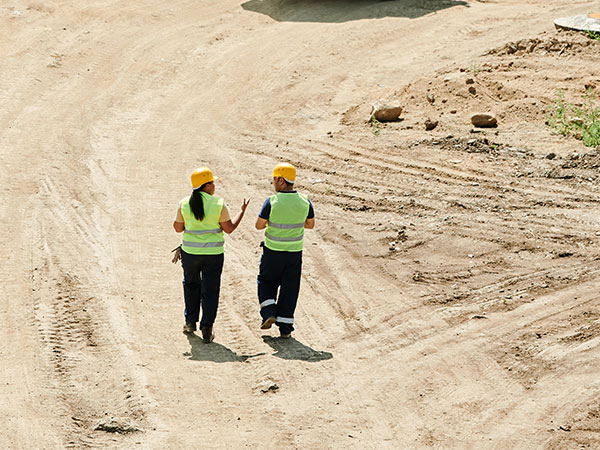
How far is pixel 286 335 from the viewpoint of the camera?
987cm

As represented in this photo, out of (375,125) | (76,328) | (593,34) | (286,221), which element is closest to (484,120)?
(375,125)

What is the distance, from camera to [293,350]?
31.4 feet

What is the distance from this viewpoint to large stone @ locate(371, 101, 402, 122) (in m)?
17.3

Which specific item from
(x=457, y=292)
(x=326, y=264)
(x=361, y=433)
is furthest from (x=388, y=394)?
(x=326, y=264)

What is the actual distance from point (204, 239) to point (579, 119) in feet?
31.7

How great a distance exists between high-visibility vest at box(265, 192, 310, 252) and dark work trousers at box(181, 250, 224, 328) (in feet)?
1.92

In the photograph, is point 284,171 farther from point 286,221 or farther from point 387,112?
point 387,112

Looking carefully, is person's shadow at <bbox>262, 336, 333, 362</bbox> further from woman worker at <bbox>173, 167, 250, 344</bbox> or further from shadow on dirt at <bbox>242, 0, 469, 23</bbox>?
shadow on dirt at <bbox>242, 0, 469, 23</bbox>

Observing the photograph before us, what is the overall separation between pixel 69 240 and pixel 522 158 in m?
7.54

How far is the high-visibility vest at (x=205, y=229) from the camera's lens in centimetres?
918

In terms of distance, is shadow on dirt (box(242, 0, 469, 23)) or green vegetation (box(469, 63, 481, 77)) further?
shadow on dirt (box(242, 0, 469, 23))

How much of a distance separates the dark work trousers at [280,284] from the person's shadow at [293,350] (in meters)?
0.13

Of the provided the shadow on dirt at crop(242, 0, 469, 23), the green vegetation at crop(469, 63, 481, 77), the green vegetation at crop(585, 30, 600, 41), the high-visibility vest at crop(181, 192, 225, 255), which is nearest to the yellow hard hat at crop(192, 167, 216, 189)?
the high-visibility vest at crop(181, 192, 225, 255)

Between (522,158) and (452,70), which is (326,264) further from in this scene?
(452,70)
